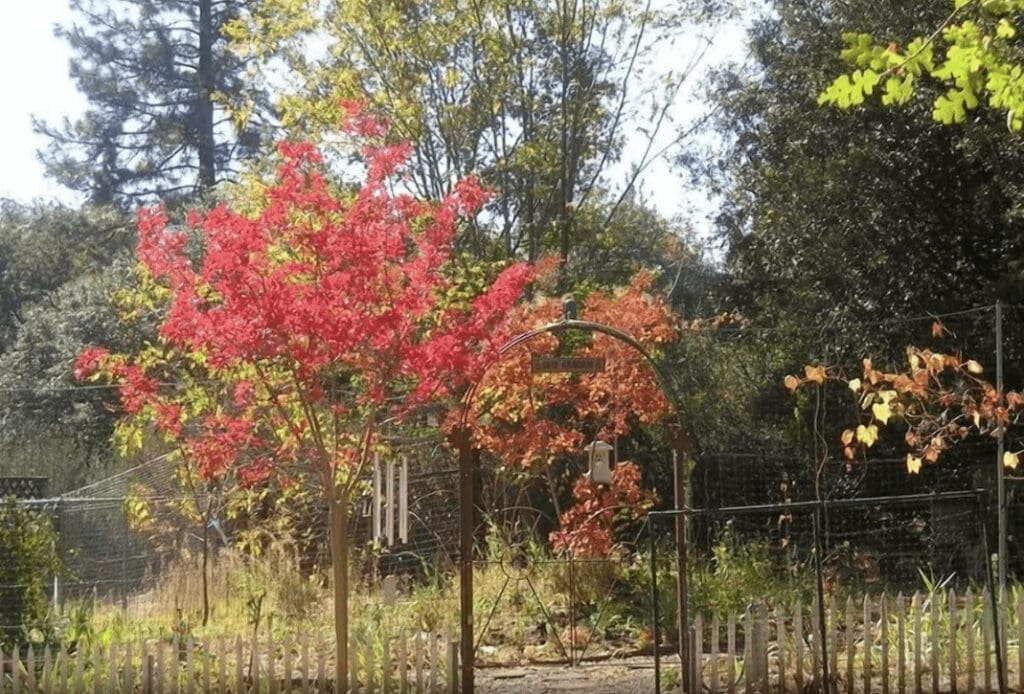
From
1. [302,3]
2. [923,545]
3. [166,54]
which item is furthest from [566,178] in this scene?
[166,54]

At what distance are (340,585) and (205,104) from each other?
20656 millimetres

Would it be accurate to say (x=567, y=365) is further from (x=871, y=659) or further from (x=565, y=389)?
(x=565, y=389)

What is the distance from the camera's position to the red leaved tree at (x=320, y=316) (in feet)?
22.4

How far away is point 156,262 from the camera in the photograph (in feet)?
24.5

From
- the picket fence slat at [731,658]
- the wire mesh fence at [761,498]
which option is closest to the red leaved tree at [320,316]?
the picket fence slat at [731,658]

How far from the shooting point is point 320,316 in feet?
22.2

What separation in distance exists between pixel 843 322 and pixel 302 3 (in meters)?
6.37

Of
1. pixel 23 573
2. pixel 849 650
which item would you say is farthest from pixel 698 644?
pixel 23 573

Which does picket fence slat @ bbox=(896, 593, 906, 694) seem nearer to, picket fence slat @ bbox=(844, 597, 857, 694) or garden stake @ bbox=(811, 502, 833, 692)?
picket fence slat @ bbox=(844, 597, 857, 694)

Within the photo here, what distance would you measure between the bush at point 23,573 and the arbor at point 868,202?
6177mm

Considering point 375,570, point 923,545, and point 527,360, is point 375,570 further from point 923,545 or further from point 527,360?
point 923,545

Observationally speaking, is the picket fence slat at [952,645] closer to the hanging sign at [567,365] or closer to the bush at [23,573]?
the hanging sign at [567,365]

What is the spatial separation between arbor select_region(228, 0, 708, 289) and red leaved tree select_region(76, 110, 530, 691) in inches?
227

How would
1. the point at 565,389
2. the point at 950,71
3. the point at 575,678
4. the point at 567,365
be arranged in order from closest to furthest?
the point at 950,71
the point at 567,365
the point at 575,678
the point at 565,389
